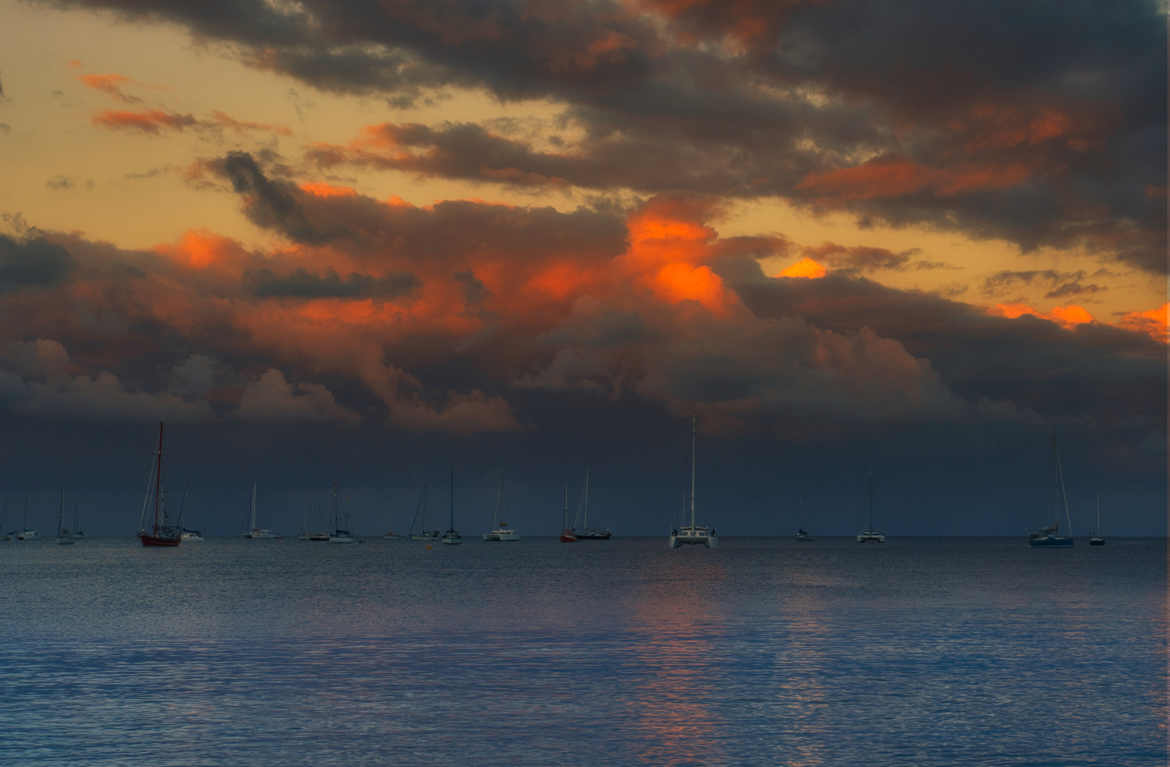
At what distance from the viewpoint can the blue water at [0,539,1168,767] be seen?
140ft

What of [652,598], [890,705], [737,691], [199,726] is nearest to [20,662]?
[199,726]

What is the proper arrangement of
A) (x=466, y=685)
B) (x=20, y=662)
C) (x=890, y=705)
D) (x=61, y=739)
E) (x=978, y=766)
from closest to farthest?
1. (x=978, y=766)
2. (x=61, y=739)
3. (x=890, y=705)
4. (x=466, y=685)
5. (x=20, y=662)

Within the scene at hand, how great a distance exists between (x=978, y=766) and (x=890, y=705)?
489 inches

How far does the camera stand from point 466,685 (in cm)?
5750

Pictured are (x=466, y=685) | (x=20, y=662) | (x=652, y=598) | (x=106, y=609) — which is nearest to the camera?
(x=466, y=685)

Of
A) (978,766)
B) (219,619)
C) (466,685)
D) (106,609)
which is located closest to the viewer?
(978,766)

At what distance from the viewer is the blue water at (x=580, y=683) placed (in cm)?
4256

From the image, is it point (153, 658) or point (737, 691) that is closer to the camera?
point (737, 691)

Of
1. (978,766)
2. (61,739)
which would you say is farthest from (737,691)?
(61,739)

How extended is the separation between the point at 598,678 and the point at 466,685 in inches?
266

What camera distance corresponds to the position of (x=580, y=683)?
2301 inches

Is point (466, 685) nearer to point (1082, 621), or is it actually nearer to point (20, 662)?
point (20, 662)

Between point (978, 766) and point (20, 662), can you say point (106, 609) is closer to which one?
point (20, 662)

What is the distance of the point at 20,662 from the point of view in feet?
223
